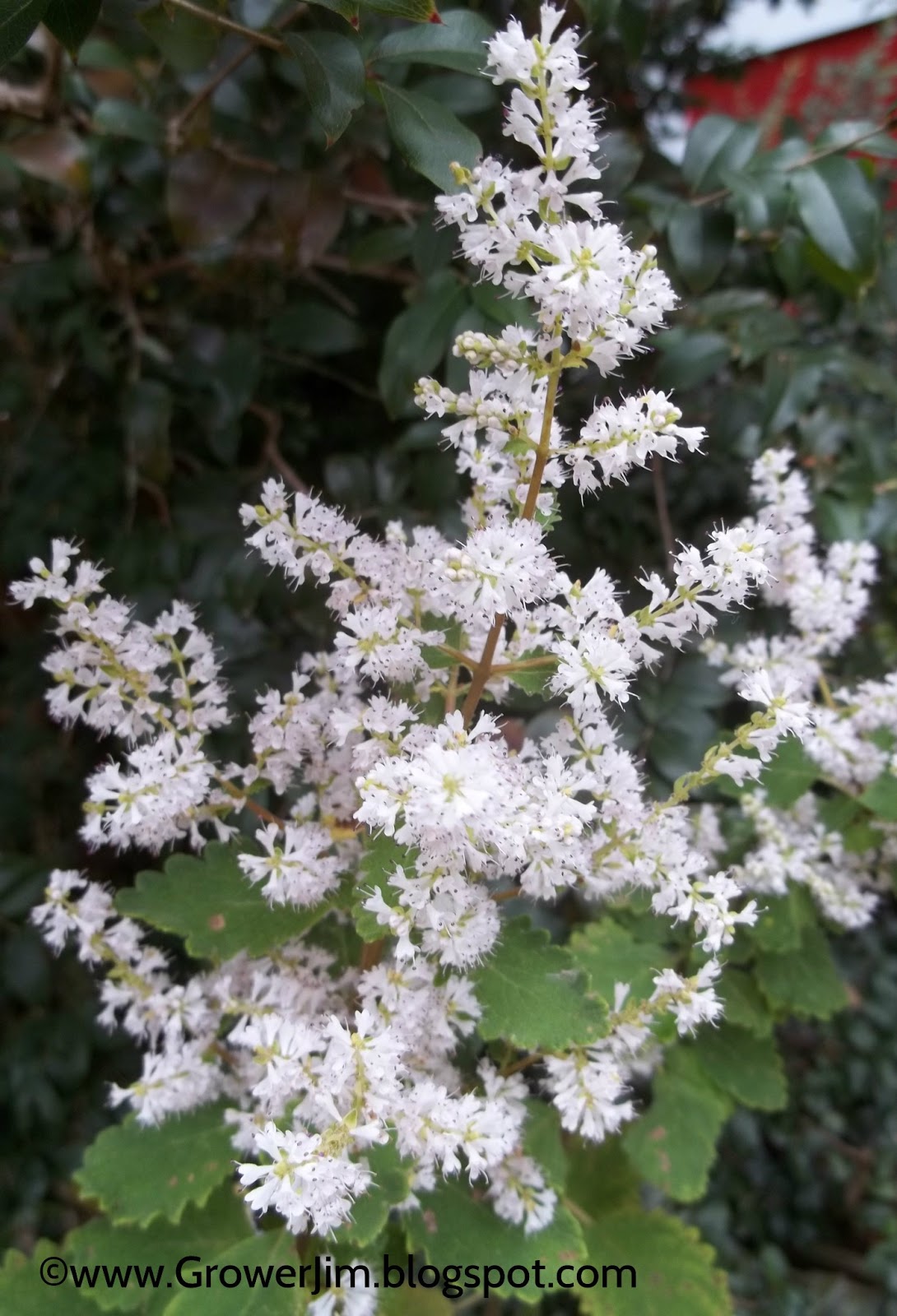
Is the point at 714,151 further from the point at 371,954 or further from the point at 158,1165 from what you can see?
the point at 158,1165

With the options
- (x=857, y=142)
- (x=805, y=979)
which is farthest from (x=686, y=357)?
(x=805, y=979)

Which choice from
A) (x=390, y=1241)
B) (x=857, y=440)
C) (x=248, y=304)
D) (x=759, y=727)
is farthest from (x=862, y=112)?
(x=390, y=1241)

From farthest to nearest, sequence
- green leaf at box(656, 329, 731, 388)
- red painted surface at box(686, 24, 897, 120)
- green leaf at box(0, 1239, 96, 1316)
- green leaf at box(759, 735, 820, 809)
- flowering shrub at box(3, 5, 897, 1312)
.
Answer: red painted surface at box(686, 24, 897, 120), green leaf at box(656, 329, 731, 388), green leaf at box(759, 735, 820, 809), green leaf at box(0, 1239, 96, 1316), flowering shrub at box(3, 5, 897, 1312)

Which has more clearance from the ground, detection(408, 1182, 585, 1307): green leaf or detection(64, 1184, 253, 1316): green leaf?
detection(408, 1182, 585, 1307): green leaf

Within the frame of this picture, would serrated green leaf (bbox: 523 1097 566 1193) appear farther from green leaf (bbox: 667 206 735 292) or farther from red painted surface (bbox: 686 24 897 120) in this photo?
red painted surface (bbox: 686 24 897 120)

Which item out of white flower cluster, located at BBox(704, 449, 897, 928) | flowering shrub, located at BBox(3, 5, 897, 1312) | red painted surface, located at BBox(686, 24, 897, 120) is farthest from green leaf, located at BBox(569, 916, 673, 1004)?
red painted surface, located at BBox(686, 24, 897, 120)

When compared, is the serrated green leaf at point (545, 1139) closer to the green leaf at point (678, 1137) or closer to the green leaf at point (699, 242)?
the green leaf at point (678, 1137)
